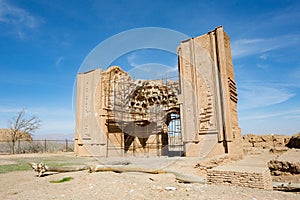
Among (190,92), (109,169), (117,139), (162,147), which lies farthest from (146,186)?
(162,147)

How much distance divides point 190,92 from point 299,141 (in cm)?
1200

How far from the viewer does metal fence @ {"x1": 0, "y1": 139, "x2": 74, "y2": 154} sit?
71.9 feet

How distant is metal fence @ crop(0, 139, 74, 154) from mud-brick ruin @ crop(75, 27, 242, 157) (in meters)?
7.09

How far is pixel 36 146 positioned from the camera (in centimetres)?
2309

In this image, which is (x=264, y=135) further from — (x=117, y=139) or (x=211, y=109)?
(x=117, y=139)

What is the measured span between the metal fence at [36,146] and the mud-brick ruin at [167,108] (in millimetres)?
7091

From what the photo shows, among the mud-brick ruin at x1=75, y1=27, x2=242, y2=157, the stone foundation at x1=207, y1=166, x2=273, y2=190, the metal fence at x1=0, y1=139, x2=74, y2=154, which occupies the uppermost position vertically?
the mud-brick ruin at x1=75, y1=27, x2=242, y2=157

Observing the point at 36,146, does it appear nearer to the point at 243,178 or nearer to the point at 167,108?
the point at 167,108

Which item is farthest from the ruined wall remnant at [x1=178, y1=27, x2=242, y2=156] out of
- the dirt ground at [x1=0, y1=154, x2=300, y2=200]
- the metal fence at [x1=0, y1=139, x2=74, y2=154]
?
the metal fence at [x1=0, y1=139, x2=74, y2=154]

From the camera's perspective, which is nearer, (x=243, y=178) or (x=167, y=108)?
(x=243, y=178)

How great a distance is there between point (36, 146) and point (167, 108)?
1535cm

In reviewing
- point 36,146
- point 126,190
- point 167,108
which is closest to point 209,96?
point 167,108

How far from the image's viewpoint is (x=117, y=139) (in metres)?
18.2

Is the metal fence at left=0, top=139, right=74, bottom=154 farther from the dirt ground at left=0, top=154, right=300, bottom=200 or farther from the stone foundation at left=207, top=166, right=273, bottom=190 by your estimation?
the stone foundation at left=207, top=166, right=273, bottom=190
